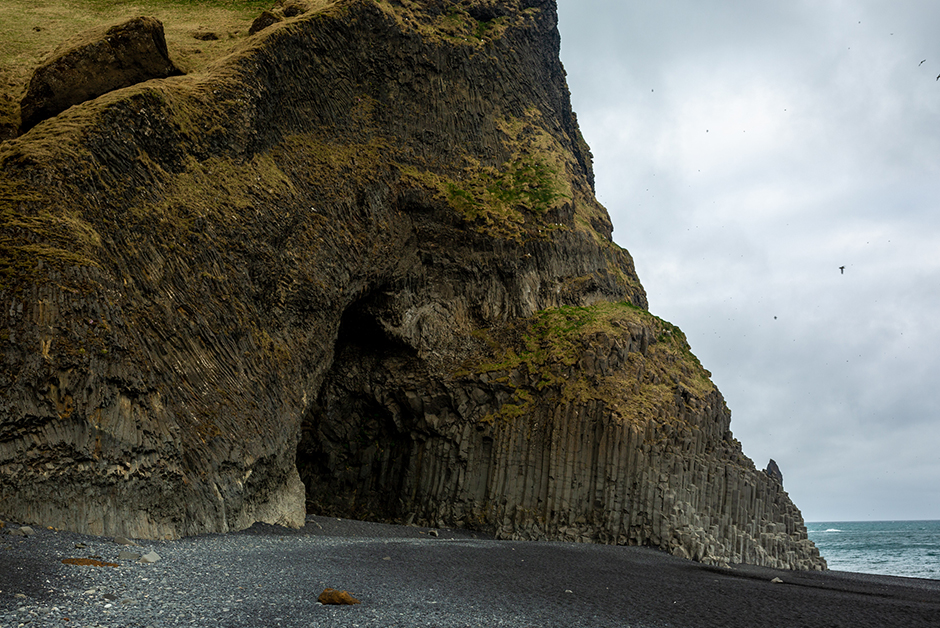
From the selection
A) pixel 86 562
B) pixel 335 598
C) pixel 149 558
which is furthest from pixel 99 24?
pixel 335 598

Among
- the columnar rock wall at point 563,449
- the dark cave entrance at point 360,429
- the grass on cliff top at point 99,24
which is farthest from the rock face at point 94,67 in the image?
the columnar rock wall at point 563,449

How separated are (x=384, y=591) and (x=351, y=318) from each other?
2019 cm

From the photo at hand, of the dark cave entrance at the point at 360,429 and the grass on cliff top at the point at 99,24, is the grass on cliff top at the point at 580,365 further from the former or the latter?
the grass on cliff top at the point at 99,24

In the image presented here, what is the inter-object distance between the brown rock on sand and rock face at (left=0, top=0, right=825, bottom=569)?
6923mm

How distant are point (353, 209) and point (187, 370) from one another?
36.9 feet

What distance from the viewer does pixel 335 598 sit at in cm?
857

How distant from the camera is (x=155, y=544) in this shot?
13.1m

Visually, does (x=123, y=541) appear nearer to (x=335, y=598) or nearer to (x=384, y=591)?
(x=384, y=591)

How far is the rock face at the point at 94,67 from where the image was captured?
63.6 feet

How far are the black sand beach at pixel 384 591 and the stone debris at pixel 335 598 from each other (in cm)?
20

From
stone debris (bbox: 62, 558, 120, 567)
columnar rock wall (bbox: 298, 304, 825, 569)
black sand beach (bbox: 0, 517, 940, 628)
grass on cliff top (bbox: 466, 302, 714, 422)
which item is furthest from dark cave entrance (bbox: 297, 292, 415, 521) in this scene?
stone debris (bbox: 62, 558, 120, 567)

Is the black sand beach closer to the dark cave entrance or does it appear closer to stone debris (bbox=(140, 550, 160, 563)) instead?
stone debris (bbox=(140, 550, 160, 563))

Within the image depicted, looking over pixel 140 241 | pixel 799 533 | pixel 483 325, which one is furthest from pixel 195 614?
pixel 799 533

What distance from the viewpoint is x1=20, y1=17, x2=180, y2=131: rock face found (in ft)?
63.6
